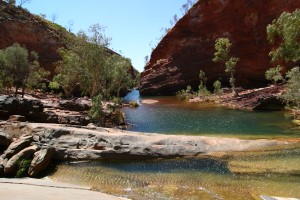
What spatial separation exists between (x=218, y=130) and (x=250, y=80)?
151 feet

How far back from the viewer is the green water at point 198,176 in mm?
13984

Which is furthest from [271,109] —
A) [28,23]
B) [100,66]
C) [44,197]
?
[28,23]

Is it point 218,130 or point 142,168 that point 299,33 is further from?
point 218,130

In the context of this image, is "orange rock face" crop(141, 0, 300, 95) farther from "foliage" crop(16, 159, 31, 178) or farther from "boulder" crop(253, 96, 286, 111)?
"foliage" crop(16, 159, 31, 178)

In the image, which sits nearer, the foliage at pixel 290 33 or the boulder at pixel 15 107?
the foliage at pixel 290 33

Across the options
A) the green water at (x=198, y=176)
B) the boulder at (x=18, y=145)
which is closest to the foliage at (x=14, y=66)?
the boulder at (x=18, y=145)

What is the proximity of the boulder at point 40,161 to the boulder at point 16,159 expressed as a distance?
36cm

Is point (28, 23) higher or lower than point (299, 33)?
higher

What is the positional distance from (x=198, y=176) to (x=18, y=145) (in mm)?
10300

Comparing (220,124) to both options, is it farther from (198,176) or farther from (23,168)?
(23,168)

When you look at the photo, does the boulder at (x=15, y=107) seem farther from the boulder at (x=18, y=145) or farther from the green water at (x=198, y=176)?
the green water at (x=198, y=176)

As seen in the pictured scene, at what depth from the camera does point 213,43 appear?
74062 mm

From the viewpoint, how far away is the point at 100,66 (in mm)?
37094

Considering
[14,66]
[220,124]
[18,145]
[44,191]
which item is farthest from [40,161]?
[14,66]
